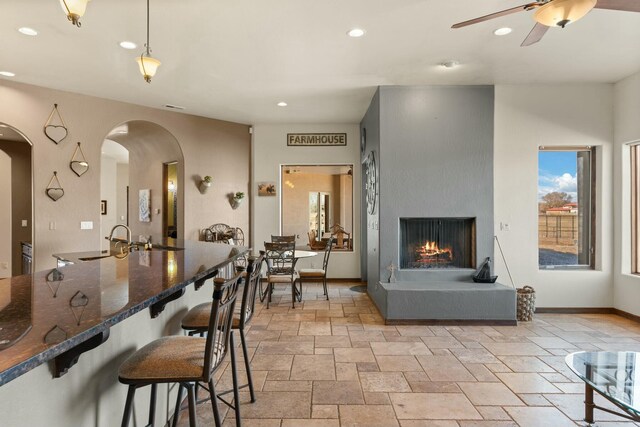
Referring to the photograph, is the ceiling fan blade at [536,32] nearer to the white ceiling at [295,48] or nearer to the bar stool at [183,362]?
the white ceiling at [295,48]

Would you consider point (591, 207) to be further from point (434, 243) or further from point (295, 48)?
point (295, 48)

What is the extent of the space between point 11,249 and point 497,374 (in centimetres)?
784

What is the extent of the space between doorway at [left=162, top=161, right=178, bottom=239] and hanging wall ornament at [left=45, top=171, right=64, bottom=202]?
8.06ft

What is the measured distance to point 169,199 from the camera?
303 inches

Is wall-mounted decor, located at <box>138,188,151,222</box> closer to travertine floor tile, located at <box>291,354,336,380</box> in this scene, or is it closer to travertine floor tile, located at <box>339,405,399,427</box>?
travertine floor tile, located at <box>291,354,336,380</box>

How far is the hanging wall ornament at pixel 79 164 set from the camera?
527cm

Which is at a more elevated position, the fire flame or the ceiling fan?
the ceiling fan

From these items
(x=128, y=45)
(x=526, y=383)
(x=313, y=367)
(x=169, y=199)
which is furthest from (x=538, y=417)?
(x=169, y=199)

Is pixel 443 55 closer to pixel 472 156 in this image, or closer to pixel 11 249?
pixel 472 156

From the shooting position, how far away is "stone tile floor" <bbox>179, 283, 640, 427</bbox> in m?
2.45

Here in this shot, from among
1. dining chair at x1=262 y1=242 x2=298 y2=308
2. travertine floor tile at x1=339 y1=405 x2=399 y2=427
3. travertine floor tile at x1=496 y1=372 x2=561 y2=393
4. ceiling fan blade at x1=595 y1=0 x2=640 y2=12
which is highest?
ceiling fan blade at x1=595 y1=0 x2=640 y2=12

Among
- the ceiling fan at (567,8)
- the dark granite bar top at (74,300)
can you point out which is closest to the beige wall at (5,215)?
the dark granite bar top at (74,300)

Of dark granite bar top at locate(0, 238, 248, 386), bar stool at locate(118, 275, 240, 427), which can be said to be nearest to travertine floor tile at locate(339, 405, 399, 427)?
bar stool at locate(118, 275, 240, 427)

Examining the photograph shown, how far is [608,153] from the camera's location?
192 inches
